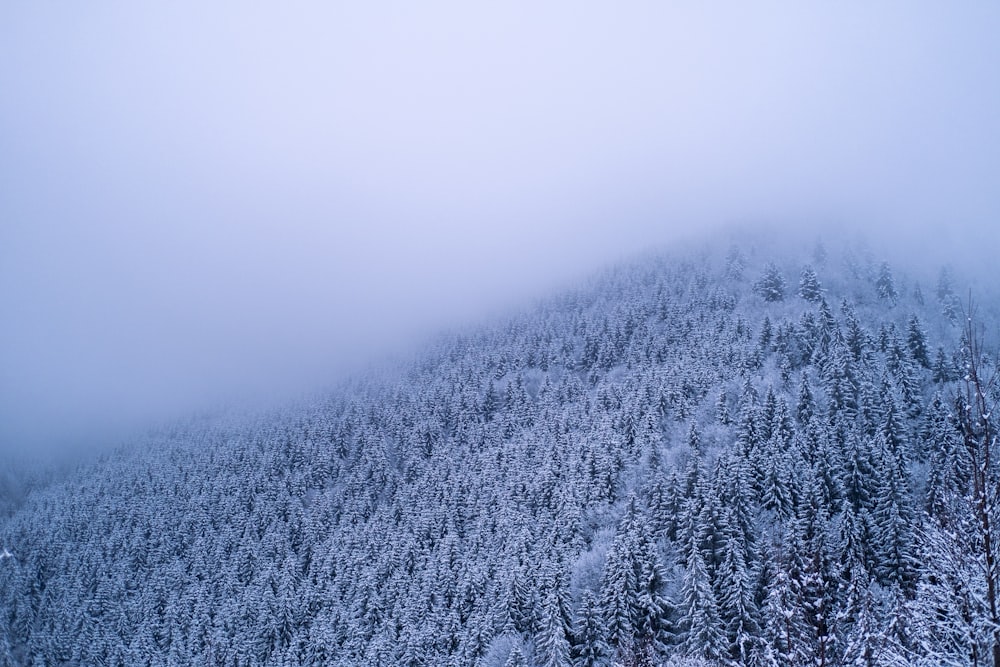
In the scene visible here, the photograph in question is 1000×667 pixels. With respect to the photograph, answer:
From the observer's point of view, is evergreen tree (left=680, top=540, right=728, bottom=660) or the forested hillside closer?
the forested hillside

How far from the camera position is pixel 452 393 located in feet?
452

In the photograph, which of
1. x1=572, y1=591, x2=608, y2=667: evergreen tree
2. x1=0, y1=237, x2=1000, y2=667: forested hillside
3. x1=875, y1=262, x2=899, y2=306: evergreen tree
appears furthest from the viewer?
x1=875, y1=262, x2=899, y2=306: evergreen tree

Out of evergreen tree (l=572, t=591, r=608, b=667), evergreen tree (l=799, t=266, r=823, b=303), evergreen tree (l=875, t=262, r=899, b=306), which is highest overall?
evergreen tree (l=799, t=266, r=823, b=303)

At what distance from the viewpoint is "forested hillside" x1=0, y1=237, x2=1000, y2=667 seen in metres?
38.3

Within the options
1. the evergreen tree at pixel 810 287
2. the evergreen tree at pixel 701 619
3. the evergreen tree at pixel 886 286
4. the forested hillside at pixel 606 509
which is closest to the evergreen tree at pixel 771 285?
the forested hillside at pixel 606 509

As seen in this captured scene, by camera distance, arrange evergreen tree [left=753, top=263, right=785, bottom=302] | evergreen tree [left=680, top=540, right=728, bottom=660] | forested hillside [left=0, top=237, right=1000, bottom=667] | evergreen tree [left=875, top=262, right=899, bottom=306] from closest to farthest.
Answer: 1. forested hillside [left=0, top=237, right=1000, bottom=667]
2. evergreen tree [left=680, top=540, right=728, bottom=660]
3. evergreen tree [left=875, top=262, right=899, bottom=306]
4. evergreen tree [left=753, top=263, right=785, bottom=302]

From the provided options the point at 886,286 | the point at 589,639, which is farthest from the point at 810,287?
the point at 589,639

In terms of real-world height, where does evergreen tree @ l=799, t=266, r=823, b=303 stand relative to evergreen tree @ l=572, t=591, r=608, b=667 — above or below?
above

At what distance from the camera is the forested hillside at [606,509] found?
3828 cm

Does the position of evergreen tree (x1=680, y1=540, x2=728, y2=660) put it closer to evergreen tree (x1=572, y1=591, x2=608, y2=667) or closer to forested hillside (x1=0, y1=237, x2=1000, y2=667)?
forested hillside (x1=0, y1=237, x2=1000, y2=667)

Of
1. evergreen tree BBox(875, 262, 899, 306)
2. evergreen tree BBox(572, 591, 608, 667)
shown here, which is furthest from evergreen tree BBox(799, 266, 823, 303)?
evergreen tree BBox(572, 591, 608, 667)

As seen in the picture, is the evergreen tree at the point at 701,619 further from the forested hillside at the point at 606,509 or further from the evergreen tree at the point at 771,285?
the evergreen tree at the point at 771,285

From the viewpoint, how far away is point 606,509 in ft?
230

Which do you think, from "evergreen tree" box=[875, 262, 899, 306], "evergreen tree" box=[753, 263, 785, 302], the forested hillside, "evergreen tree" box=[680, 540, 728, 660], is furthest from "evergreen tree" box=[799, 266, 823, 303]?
"evergreen tree" box=[680, 540, 728, 660]
